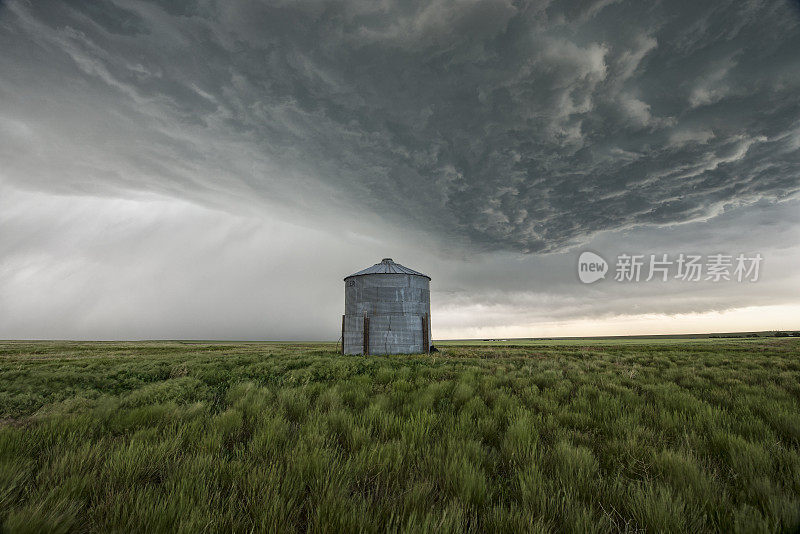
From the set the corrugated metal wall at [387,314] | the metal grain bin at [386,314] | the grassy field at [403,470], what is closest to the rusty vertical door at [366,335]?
the metal grain bin at [386,314]

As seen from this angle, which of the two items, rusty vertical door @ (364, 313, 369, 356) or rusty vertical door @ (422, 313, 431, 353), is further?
rusty vertical door @ (422, 313, 431, 353)

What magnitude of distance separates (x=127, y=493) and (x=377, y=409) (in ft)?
9.91

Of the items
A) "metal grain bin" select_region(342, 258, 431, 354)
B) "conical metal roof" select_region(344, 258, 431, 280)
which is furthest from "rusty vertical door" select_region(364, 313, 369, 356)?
"conical metal roof" select_region(344, 258, 431, 280)

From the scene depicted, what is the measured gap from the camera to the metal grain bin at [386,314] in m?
23.1

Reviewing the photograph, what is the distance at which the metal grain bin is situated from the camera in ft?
75.8

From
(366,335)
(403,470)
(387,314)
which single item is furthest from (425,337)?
(403,470)

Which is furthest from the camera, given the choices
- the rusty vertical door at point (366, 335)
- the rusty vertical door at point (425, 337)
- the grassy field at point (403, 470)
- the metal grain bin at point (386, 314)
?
the rusty vertical door at point (425, 337)

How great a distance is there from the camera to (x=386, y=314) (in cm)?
2339

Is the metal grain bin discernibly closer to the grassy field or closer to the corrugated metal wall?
the corrugated metal wall

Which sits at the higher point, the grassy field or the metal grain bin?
the metal grain bin

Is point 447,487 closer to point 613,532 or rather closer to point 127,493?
point 613,532

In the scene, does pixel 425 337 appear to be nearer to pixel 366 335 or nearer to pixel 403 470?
pixel 366 335

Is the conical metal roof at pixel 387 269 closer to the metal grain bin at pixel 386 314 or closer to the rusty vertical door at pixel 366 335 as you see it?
the metal grain bin at pixel 386 314

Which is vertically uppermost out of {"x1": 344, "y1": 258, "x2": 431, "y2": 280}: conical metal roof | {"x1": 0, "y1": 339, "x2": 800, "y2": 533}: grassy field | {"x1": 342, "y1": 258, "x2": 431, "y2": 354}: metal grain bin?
{"x1": 344, "y1": 258, "x2": 431, "y2": 280}: conical metal roof
